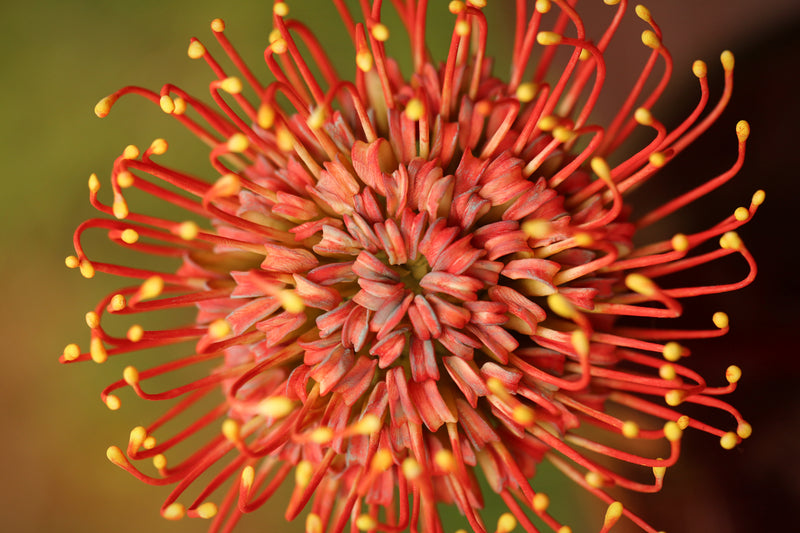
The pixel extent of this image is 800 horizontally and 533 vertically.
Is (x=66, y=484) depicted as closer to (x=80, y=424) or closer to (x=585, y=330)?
(x=80, y=424)

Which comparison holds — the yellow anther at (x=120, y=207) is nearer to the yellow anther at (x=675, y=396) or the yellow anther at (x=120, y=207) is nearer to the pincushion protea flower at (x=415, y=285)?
the pincushion protea flower at (x=415, y=285)

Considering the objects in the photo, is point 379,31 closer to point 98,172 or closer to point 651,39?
point 651,39

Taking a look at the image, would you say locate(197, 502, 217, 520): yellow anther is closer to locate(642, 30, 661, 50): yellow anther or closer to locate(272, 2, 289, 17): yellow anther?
locate(272, 2, 289, 17): yellow anther

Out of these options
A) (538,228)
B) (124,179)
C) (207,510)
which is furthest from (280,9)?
(207,510)

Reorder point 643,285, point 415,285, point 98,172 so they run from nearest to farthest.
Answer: point 643,285, point 415,285, point 98,172

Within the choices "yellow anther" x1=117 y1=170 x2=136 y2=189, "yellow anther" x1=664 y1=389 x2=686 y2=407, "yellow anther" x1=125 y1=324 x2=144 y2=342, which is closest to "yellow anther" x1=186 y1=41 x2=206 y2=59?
"yellow anther" x1=117 y1=170 x2=136 y2=189

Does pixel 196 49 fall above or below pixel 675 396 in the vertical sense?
above
